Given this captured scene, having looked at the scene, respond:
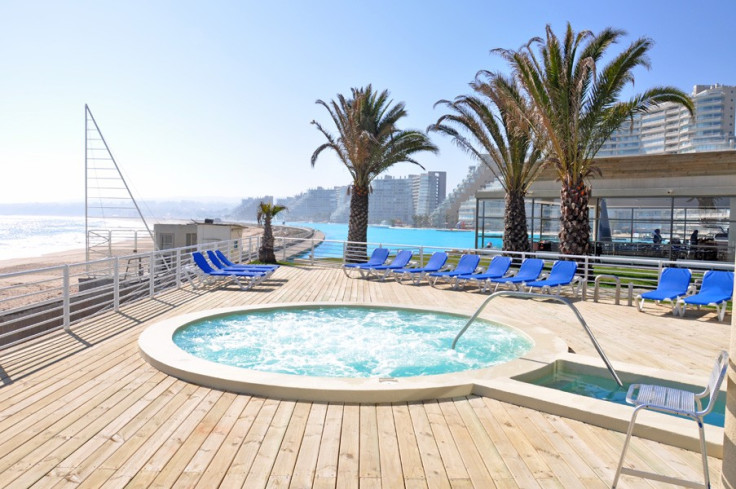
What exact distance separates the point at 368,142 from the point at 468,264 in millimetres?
7467

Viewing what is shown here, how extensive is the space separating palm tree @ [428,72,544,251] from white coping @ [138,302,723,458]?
11.2 metres

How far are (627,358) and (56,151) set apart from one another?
69.9 m

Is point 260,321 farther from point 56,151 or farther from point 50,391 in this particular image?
point 56,151

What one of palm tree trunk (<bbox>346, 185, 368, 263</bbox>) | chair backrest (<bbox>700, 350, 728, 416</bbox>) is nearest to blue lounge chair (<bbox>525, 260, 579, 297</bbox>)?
chair backrest (<bbox>700, 350, 728, 416</bbox>)

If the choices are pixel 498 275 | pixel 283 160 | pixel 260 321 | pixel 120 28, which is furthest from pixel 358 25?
pixel 283 160

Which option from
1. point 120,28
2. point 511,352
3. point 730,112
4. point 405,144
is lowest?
point 511,352

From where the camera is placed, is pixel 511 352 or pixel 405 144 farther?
pixel 405 144

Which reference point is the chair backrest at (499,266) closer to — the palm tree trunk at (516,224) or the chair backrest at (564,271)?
the chair backrest at (564,271)

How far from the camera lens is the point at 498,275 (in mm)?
11133

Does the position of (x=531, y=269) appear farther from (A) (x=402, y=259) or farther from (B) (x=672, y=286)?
(A) (x=402, y=259)

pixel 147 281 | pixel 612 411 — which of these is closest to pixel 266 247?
pixel 147 281

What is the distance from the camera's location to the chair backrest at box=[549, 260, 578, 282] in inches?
409

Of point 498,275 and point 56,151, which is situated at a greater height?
point 56,151

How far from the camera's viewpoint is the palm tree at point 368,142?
714 inches
